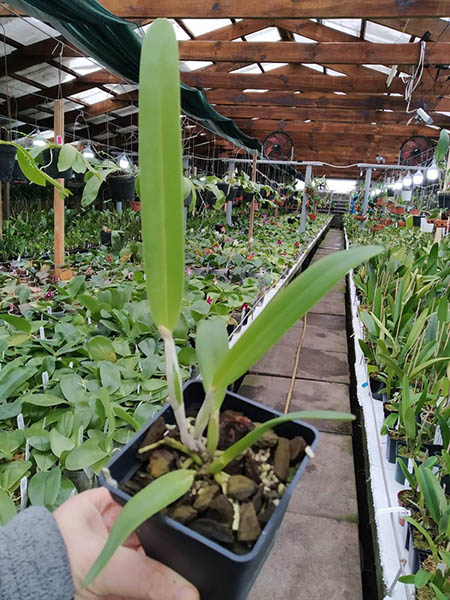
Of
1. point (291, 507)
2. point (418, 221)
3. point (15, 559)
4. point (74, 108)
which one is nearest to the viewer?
point (15, 559)

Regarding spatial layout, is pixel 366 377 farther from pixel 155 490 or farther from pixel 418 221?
pixel 418 221

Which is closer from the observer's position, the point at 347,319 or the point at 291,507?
the point at 291,507

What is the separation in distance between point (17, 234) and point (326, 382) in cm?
328

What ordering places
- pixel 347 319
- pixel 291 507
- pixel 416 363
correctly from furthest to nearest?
pixel 347 319 < pixel 291 507 < pixel 416 363

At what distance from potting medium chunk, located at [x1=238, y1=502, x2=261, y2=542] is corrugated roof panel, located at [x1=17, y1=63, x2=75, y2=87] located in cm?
639

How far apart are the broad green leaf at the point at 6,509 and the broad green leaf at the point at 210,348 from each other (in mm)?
579

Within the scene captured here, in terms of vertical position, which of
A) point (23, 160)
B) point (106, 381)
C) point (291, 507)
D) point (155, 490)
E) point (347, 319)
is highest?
point (23, 160)

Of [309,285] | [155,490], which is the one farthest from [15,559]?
[309,285]

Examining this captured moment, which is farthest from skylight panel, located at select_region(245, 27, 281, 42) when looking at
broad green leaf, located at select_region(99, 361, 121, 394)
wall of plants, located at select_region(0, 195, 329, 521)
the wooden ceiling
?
broad green leaf, located at select_region(99, 361, 121, 394)

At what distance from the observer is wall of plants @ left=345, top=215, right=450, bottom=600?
0.88m

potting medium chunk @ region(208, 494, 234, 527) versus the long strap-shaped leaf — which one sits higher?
the long strap-shaped leaf

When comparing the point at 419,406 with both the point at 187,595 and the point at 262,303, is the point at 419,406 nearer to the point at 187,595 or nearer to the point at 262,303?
the point at 187,595

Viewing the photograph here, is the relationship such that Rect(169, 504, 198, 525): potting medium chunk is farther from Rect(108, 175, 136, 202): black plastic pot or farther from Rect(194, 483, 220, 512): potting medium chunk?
Rect(108, 175, 136, 202): black plastic pot

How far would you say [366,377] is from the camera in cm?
194
